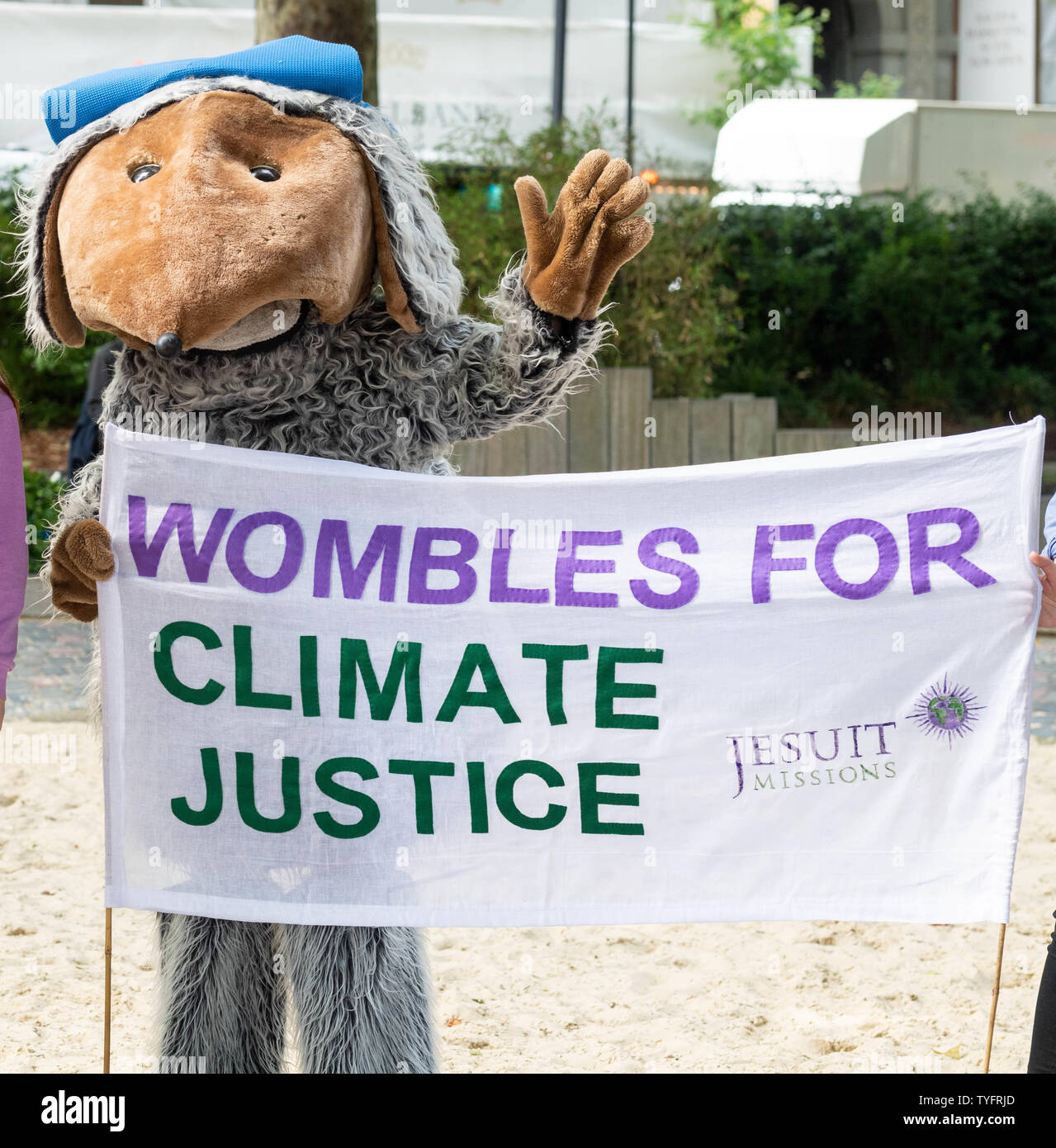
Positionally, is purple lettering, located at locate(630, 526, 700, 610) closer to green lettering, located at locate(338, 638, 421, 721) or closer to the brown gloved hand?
green lettering, located at locate(338, 638, 421, 721)

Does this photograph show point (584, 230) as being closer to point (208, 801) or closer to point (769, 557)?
point (769, 557)

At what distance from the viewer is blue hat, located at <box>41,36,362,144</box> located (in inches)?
104

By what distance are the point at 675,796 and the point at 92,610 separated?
122 centimetres

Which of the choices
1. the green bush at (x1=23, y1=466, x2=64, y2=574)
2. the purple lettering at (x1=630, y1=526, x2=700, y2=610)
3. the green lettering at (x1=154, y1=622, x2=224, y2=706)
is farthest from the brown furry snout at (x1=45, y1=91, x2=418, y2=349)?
the green bush at (x1=23, y1=466, x2=64, y2=574)

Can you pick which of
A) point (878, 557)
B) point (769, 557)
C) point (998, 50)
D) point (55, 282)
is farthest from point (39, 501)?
point (998, 50)

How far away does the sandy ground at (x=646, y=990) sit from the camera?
3.38 meters

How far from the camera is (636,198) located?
2.51m

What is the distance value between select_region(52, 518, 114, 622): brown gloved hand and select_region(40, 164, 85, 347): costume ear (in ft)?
1.32

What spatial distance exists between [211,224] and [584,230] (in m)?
0.69

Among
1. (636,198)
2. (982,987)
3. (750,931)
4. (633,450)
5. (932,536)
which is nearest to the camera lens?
→ (636,198)

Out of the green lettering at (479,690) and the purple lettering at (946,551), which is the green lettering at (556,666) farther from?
the purple lettering at (946,551)
